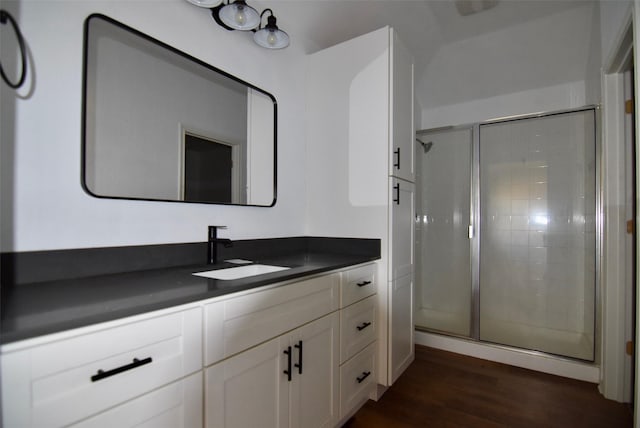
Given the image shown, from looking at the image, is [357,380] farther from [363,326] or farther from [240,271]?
[240,271]

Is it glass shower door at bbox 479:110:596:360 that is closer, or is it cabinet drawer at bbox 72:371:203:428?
cabinet drawer at bbox 72:371:203:428

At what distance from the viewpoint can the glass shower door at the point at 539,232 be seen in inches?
105

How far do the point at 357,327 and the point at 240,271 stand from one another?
2.35 feet

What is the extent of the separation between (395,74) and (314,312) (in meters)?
1.53

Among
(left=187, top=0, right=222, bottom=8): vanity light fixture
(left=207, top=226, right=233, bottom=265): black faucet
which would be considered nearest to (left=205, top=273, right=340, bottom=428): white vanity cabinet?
(left=207, top=226, right=233, bottom=265): black faucet

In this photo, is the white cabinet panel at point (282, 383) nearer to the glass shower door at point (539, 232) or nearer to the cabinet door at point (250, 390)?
the cabinet door at point (250, 390)

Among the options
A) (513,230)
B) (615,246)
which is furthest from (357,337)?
(513,230)

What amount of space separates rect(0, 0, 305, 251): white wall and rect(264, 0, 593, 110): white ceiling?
0.79 m

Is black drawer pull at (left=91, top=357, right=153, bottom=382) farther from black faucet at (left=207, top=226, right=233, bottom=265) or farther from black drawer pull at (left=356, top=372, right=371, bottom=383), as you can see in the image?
black drawer pull at (left=356, top=372, right=371, bottom=383)

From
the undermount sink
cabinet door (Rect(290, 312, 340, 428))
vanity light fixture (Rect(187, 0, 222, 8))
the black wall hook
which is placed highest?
vanity light fixture (Rect(187, 0, 222, 8))

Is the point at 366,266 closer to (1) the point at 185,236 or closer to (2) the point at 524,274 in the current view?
(1) the point at 185,236

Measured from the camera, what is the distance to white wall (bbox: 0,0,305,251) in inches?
39.5

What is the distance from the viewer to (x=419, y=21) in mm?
2510

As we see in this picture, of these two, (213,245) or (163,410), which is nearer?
(163,410)
